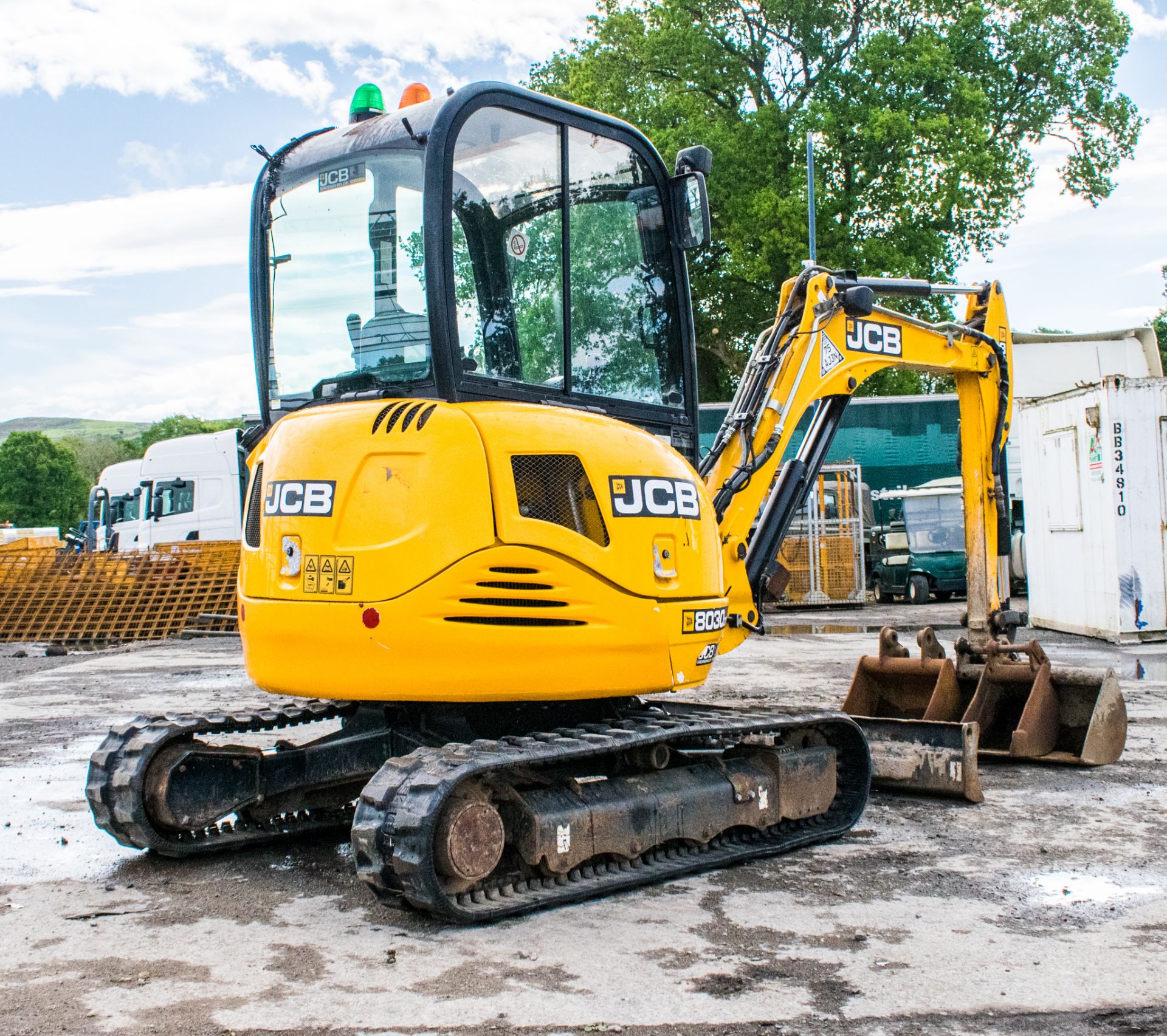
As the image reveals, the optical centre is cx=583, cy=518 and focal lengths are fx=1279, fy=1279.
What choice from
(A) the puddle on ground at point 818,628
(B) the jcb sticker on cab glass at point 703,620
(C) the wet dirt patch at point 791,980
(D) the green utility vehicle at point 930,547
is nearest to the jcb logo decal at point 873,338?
(B) the jcb sticker on cab glass at point 703,620

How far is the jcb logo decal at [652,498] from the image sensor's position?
5.23 metres

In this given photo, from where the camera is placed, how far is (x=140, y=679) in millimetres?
13156

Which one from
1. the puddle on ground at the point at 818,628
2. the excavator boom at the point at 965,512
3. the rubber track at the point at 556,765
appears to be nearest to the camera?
the rubber track at the point at 556,765

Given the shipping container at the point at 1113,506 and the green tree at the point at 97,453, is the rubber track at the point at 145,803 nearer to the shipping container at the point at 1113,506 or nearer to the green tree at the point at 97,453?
the shipping container at the point at 1113,506

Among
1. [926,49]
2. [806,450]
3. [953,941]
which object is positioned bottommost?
[953,941]

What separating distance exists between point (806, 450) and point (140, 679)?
8.55 metres

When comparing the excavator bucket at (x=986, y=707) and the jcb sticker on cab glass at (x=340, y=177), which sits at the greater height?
the jcb sticker on cab glass at (x=340, y=177)

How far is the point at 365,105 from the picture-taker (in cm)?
602

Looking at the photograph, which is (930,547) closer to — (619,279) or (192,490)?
(192,490)

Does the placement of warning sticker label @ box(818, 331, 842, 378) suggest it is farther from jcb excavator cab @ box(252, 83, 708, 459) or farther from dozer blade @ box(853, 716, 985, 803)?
dozer blade @ box(853, 716, 985, 803)

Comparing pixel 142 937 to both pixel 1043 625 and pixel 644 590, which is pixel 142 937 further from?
pixel 1043 625

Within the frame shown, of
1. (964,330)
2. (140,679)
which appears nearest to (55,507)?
(140,679)

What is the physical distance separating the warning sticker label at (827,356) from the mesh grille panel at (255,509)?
3135 mm

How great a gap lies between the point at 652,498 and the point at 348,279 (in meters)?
1.64
